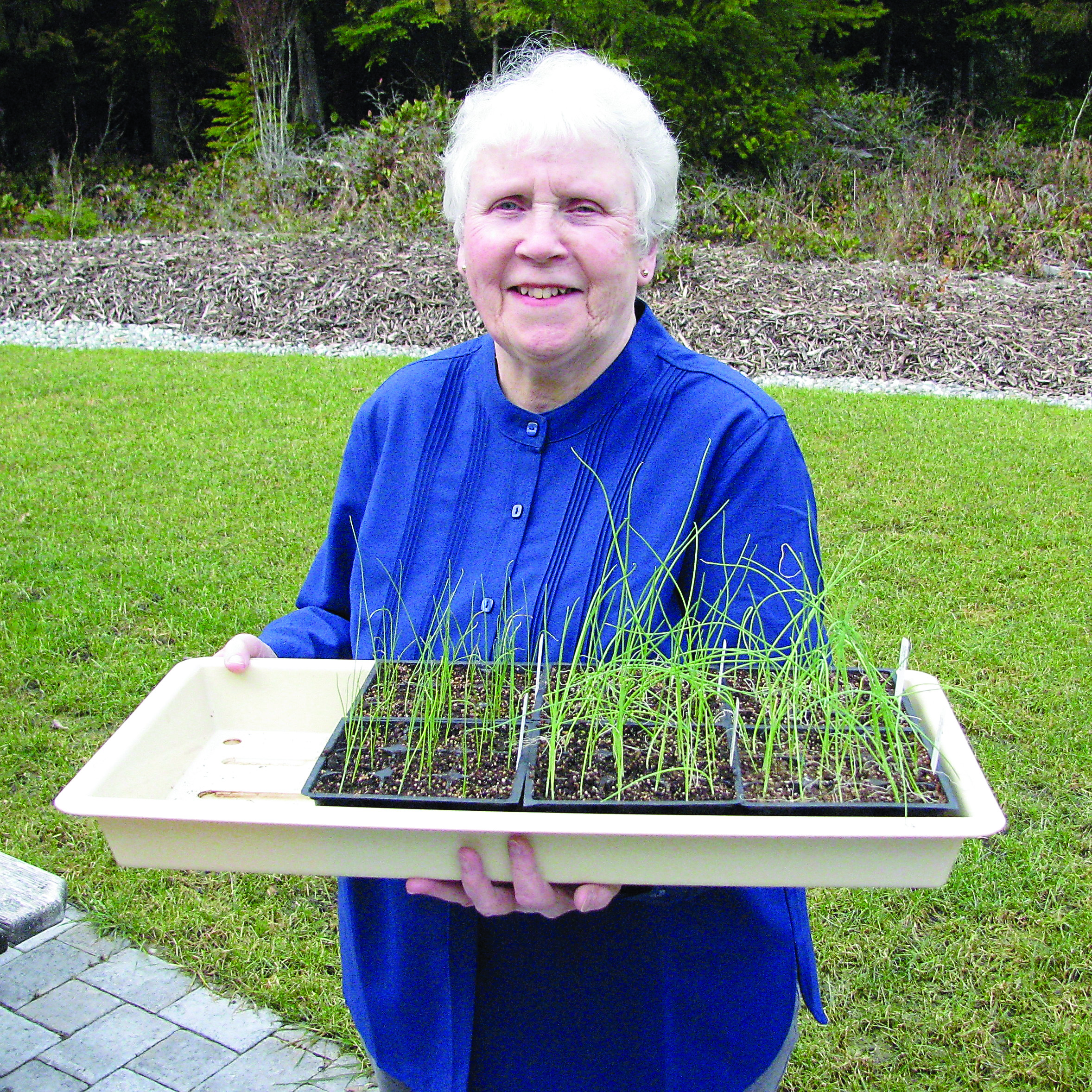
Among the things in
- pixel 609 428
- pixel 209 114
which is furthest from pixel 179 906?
pixel 209 114

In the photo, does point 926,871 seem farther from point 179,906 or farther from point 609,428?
point 179,906

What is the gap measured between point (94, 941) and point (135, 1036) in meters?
0.43

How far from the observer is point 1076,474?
644 cm

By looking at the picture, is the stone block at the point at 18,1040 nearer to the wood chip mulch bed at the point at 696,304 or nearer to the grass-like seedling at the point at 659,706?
the grass-like seedling at the point at 659,706

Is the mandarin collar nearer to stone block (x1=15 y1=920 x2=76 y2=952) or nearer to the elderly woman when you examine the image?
the elderly woman

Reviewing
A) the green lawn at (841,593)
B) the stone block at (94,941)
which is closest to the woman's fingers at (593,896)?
the green lawn at (841,593)

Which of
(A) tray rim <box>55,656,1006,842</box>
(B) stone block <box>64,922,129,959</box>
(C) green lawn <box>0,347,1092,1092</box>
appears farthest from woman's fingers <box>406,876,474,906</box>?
(B) stone block <box>64,922,129,959</box>

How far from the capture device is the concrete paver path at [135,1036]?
2.67 m

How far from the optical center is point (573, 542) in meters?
1.76

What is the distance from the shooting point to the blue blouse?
166 centimetres

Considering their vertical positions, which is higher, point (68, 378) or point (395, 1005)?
point (395, 1005)

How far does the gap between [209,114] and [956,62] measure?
13.6m

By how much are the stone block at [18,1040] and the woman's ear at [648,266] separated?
8.10 feet

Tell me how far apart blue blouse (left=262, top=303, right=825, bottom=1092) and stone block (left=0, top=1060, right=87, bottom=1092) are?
1.23 metres
